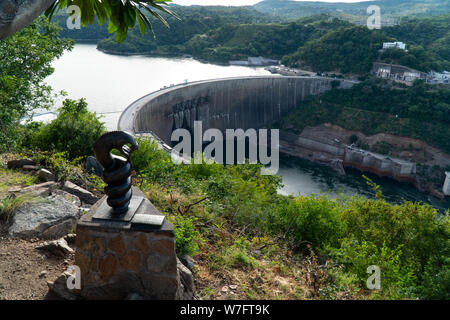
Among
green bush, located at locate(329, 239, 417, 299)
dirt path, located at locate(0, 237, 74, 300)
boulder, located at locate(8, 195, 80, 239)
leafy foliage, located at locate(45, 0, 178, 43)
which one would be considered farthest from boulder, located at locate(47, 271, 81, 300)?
green bush, located at locate(329, 239, 417, 299)

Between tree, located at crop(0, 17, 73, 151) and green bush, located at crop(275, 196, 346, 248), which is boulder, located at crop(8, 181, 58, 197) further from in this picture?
green bush, located at crop(275, 196, 346, 248)

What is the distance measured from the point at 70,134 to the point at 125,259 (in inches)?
290

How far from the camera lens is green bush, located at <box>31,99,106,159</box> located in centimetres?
1004

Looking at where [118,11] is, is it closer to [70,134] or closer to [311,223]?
[311,223]

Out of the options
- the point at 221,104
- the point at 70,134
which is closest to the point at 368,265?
the point at 70,134

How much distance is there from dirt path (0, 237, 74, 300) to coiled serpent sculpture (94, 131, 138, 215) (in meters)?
1.38

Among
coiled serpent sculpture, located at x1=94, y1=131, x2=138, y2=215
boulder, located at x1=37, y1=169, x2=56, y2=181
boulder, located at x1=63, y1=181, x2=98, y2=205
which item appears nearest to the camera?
coiled serpent sculpture, located at x1=94, y1=131, x2=138, y2=215

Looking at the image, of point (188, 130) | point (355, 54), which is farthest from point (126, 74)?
point (355, 54)

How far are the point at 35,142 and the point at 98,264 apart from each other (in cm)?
741

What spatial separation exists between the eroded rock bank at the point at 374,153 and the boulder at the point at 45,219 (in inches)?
1518

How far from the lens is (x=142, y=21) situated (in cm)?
492

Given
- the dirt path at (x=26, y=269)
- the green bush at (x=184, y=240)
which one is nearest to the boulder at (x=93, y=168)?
the dirt path at (x=26, y=269)

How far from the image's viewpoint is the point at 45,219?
5.55 metres
